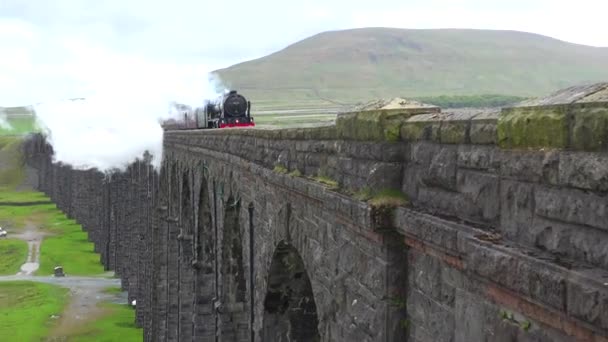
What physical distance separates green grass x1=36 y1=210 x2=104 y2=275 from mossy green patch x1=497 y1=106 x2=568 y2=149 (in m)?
51.6

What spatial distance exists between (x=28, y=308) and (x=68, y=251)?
818 inches

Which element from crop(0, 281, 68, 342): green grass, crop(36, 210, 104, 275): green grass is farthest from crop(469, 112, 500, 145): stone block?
crop(36, 210, 104, 275): green grass

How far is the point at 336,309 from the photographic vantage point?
317 inches

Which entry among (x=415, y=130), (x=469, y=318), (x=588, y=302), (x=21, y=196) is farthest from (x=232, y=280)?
(x=21, y=196)

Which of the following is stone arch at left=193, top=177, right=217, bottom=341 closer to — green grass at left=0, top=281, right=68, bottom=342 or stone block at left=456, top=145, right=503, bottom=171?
green grass at left=0, top=281, right=68, bottom=342

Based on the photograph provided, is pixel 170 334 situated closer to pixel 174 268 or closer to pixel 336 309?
pixel 174 268

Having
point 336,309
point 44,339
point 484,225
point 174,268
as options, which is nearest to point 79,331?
point 44,339

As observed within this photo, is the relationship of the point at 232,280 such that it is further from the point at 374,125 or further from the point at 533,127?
the point at 533,127

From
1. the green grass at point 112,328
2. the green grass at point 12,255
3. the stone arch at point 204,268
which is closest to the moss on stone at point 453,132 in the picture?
the stone arch at point 204,268

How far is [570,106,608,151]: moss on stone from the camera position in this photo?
3.73 m

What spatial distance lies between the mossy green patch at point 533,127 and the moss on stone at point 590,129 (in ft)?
0.32

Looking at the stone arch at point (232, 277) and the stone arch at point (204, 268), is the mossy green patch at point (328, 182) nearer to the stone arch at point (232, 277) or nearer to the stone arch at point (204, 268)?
the stone arch at point (232, 277)

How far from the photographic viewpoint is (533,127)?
4352 mm

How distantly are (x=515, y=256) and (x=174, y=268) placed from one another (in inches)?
1146
